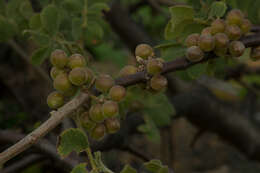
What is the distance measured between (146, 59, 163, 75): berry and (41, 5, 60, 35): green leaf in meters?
0.27

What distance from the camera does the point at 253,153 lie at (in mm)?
1676

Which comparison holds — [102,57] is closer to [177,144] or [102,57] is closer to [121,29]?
[177,144]

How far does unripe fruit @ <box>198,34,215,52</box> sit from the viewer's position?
1.86 feet

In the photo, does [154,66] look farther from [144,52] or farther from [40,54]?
[40,54]

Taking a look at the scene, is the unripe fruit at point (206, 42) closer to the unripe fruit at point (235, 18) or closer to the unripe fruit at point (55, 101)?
the unripe fruit at point (235, 18)

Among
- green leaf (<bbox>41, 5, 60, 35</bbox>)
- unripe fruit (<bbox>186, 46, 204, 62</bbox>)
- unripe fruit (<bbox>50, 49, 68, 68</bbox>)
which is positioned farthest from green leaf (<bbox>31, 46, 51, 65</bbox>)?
unripe fruit (<bbox>186, 46, 204, 62</bbox>)

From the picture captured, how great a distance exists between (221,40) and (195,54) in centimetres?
5

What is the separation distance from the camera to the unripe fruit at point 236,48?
0.57 meters

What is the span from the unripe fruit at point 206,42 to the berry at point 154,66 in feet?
0.26

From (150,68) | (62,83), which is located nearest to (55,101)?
(62,83)

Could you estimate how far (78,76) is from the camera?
52 cm

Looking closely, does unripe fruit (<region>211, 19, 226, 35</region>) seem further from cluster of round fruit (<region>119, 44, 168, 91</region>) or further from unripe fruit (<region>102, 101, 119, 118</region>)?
unripe fruit (<region>102, 101, 119, 118</region>)

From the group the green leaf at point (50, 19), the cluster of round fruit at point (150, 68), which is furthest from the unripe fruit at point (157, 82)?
the green leaf at point (50, 19)

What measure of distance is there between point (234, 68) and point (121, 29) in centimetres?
59
